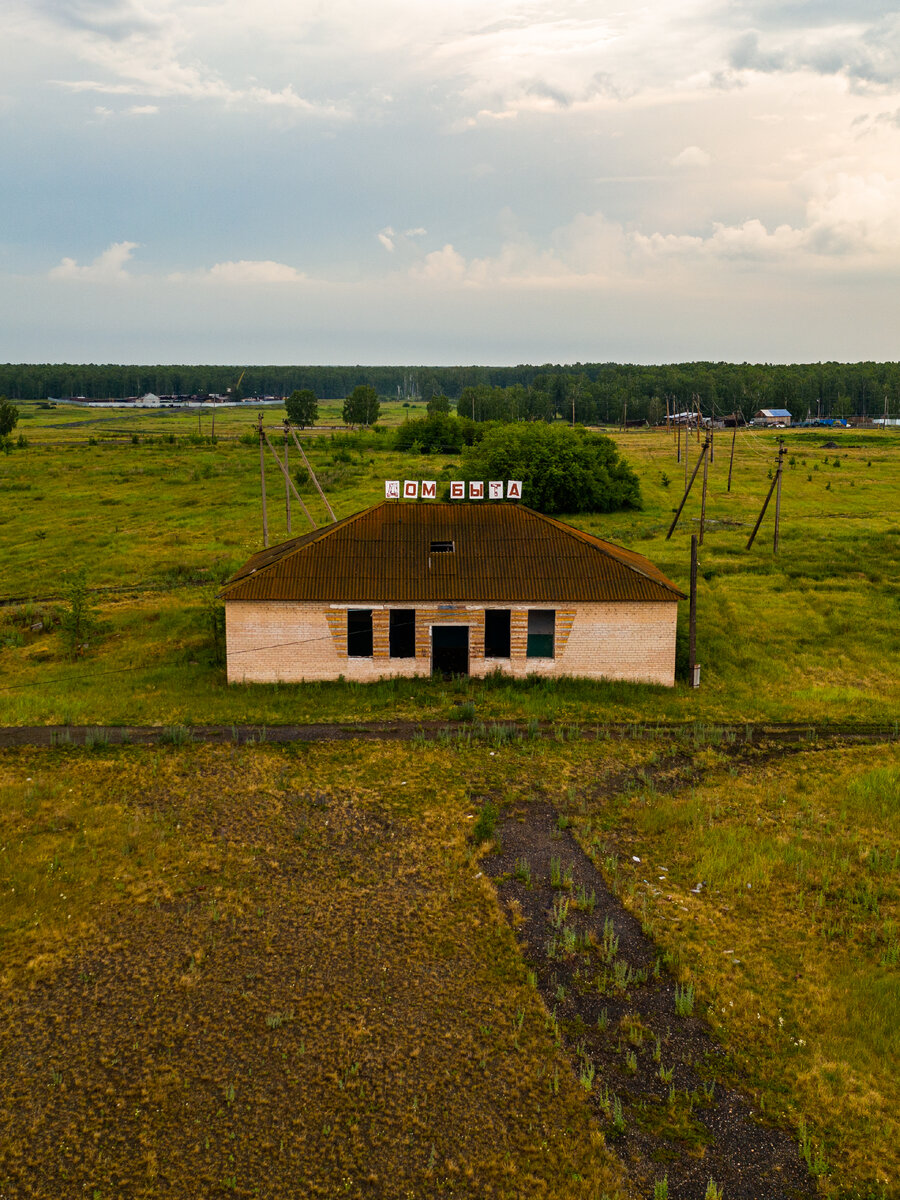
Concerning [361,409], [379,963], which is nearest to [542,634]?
[379,963]

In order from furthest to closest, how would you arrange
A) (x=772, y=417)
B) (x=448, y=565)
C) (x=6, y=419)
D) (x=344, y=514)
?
(x=772, y=417)
(x=6, y=419)
(x=344, y=514)
(x=448, y=565)

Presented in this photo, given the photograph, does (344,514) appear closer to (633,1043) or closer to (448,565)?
(448,565)

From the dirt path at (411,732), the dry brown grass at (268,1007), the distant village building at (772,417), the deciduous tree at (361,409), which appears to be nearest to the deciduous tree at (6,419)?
the deciduous tree at (361,409)

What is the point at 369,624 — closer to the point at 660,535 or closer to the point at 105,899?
the point at 105,899

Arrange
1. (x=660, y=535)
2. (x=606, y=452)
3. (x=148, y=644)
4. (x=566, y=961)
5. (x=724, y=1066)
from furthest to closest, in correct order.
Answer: (x=606, y=452), (x=660, y=535), (x=148, y=644), (x=566, y=961), (x=724, y=1066)

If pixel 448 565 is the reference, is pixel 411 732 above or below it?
below

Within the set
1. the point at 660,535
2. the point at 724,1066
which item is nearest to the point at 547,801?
the point at 724,1066
